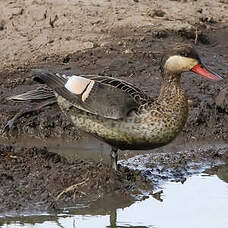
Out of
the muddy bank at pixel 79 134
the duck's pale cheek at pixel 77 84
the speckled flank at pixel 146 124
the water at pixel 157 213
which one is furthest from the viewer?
the duck's pale cheek at pixel 77 84

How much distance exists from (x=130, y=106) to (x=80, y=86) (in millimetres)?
496

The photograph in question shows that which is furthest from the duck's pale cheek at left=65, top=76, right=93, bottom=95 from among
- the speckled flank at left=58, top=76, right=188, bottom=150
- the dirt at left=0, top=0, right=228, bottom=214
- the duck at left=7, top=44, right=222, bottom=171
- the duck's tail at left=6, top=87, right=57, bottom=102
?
the dirt at left=0, top=0, right=228, bottom=214

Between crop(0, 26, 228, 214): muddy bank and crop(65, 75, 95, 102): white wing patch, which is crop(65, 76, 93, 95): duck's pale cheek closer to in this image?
crop(65, 75, 95, 102): white wing patch

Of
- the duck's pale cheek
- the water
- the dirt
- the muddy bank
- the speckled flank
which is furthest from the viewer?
the dirt

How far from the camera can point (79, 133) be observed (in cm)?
966

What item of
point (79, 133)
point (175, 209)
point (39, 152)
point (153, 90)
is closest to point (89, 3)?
point (153, 90)

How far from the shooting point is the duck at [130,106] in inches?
303

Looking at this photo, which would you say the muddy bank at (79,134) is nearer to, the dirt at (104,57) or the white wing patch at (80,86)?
the dirt at (104,57)

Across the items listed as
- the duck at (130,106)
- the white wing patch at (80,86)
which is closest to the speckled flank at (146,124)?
the duck at (130,106)

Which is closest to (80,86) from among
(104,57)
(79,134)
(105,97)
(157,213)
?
(105,97)

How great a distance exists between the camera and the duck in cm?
770

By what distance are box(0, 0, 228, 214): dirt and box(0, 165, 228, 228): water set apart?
22 centimetres

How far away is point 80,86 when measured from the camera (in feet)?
26.1

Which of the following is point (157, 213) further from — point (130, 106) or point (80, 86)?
point (80, 86)
